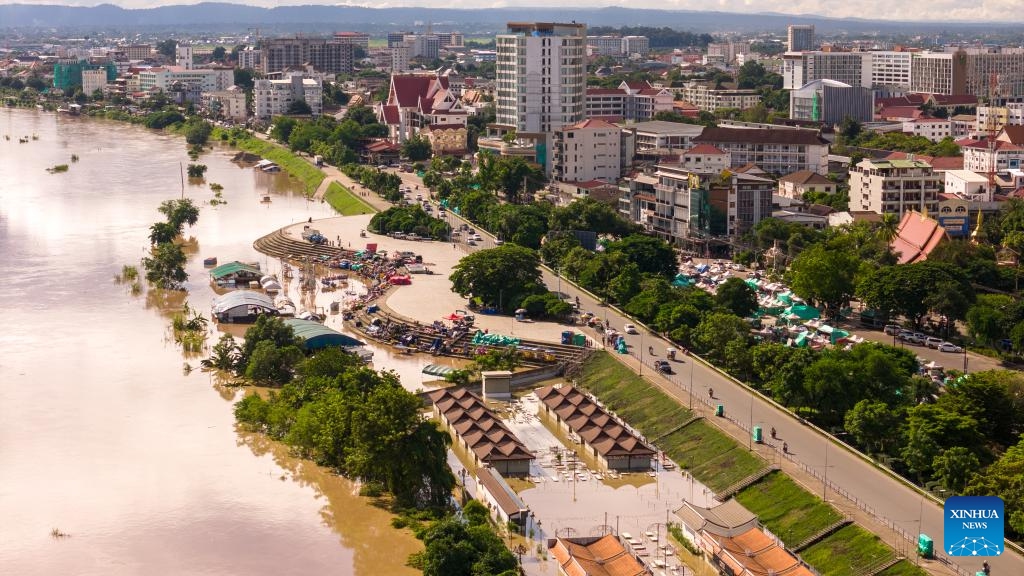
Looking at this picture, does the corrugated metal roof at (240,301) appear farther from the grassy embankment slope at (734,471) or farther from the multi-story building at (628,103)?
the multi-story building at (628,103)

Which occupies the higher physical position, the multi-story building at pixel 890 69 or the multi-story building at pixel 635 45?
the multi-story building at pixel 635 45

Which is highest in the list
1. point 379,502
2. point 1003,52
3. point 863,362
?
point 1003,52

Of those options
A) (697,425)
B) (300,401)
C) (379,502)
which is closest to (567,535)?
(379,502)

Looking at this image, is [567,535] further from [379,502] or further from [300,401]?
[300,401]

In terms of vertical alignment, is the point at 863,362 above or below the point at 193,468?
above

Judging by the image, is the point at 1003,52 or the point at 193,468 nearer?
the point at 193,468

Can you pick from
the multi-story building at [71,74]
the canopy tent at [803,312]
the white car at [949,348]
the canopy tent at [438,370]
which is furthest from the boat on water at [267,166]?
the multi-story building at [71,74]
